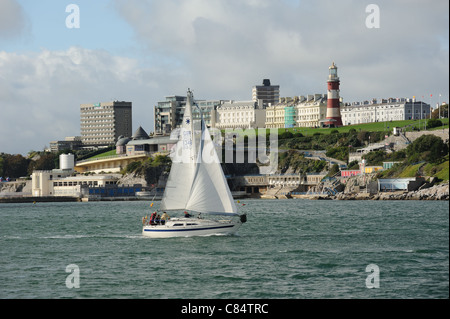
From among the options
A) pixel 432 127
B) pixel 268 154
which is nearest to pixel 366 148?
pixel 432 127

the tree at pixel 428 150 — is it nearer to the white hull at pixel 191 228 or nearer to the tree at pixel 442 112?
the tree at pixel 442 112

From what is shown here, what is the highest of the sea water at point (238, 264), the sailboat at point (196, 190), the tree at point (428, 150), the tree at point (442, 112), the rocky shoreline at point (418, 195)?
the tree at point (442, 112)

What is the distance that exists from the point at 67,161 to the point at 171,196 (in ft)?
448

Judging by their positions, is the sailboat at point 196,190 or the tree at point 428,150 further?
the tree at point 428,150

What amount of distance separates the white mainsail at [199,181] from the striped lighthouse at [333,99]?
13393cm

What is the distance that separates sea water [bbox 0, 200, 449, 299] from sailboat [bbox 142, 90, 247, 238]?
2.48 feet

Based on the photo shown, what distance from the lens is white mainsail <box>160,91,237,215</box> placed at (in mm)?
46625

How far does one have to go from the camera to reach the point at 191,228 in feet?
153

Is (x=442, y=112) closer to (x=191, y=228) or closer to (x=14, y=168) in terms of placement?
(x=14, y=168)

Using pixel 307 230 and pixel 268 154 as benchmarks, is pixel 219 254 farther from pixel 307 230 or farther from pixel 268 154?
pixel 268 154

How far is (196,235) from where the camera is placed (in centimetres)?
4688

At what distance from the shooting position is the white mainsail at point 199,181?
46625mm

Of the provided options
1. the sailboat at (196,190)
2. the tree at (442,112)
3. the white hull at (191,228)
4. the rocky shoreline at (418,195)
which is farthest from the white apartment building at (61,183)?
the sailboat at (196,190)

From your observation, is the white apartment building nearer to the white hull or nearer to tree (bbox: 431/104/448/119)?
tree (bbox: 431/104/448/119)
